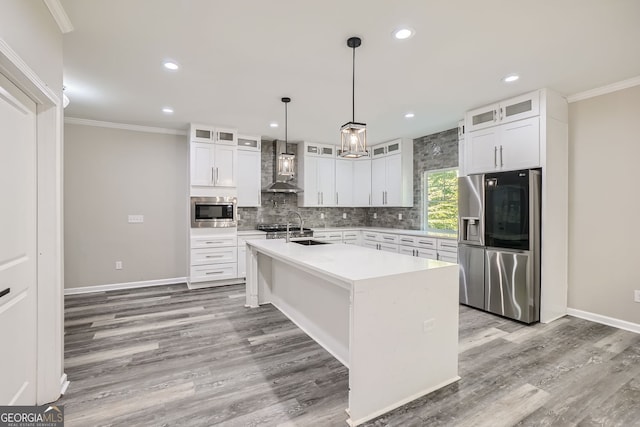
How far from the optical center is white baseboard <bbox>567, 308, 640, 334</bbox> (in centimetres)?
316

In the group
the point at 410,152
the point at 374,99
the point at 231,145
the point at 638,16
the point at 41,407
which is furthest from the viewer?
the point at 410,152

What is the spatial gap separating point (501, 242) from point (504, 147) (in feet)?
3.86

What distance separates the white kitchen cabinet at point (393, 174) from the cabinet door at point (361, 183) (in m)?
0.16

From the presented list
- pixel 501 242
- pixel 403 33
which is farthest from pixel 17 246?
pixel 501 242

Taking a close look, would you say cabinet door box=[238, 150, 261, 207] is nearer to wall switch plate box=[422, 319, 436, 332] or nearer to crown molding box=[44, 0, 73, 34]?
crown molding box=[44, 0, 73, 34]

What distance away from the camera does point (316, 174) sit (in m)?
6.18

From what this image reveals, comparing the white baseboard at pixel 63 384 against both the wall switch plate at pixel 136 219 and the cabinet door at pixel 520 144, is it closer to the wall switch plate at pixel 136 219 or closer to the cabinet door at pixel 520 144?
the wall switch plate at pixel 136 219

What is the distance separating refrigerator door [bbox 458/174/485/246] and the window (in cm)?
118

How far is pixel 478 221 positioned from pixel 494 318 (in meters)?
1.20

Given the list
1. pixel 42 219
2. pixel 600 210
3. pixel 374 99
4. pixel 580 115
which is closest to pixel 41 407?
pixel 42 219

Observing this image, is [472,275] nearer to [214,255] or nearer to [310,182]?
[310,182]

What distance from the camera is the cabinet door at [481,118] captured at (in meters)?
3.79

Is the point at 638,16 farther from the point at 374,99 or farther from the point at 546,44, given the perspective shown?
the point at 374,99

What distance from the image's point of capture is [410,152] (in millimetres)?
5848
